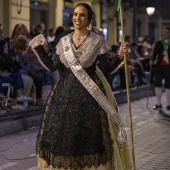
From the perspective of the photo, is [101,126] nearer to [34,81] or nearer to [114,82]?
[34,81]

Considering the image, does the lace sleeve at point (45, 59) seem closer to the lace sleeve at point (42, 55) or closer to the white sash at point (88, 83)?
the lace sleeve at point (42, 55)

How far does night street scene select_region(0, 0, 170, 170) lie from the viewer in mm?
5230

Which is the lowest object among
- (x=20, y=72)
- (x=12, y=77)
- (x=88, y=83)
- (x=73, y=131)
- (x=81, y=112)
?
(x=73, y=131)

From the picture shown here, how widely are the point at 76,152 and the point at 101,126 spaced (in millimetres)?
367

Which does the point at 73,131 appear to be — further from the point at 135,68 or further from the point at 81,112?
the point at 135,68

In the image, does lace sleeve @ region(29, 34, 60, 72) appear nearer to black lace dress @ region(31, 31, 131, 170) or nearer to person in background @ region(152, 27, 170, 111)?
black lace dress @ region(31, 31, 131, 170)

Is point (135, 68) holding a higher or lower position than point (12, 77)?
higher

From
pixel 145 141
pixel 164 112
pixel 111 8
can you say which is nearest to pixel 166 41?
pixel 164 112

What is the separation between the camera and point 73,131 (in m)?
5.19

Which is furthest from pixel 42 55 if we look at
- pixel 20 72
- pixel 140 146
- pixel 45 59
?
pixel 20 72

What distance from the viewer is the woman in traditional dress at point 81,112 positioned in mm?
5203

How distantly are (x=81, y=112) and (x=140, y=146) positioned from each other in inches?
125

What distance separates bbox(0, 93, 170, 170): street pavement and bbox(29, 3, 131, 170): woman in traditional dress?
1.53m

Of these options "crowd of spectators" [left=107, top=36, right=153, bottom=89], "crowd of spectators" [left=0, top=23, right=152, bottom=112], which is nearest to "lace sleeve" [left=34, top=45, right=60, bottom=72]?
"crowd of spectators" [left=0, top=23, right=152, bottom=112]
